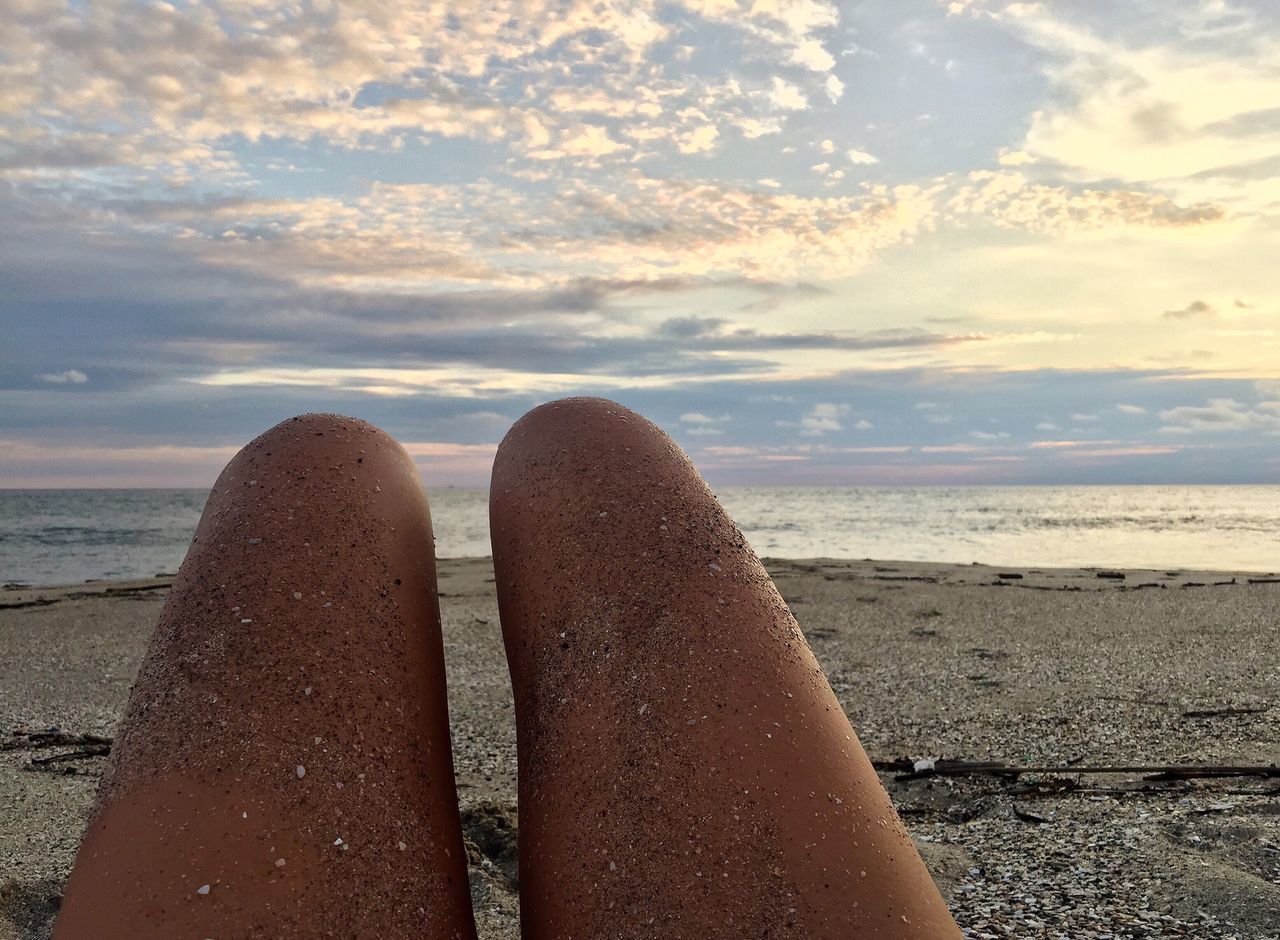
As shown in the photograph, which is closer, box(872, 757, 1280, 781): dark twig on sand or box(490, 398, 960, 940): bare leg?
box(490, 398, 960, 940): bare leg

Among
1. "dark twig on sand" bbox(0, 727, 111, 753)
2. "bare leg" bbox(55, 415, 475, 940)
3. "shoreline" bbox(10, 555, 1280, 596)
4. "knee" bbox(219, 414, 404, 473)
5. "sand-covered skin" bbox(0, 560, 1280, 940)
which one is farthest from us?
"shoreline" bbox(10, 555, 1280, 596)

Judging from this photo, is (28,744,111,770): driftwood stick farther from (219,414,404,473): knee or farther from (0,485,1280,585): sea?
(0,485,1280,585): sea

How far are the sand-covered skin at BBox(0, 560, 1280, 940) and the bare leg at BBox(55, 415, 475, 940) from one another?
1.55m

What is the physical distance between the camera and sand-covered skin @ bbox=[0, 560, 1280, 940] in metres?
3.57

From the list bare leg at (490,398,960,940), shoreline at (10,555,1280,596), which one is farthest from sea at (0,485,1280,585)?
bare leg at (490,398,960,940)

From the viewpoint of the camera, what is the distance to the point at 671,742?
2082 mm

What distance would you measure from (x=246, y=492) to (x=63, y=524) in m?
47.8

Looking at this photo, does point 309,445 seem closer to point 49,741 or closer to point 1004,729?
point 49,741

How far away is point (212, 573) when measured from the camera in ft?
7.97

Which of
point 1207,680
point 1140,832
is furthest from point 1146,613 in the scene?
point 1140,832

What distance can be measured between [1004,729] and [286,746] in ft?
18.8

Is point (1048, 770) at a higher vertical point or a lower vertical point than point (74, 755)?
higher

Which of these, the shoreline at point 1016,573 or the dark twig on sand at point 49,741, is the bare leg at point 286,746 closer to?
the dark twig on sand at point 49,741

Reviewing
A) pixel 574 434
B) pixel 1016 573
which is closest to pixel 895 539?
pixel 1016 573
